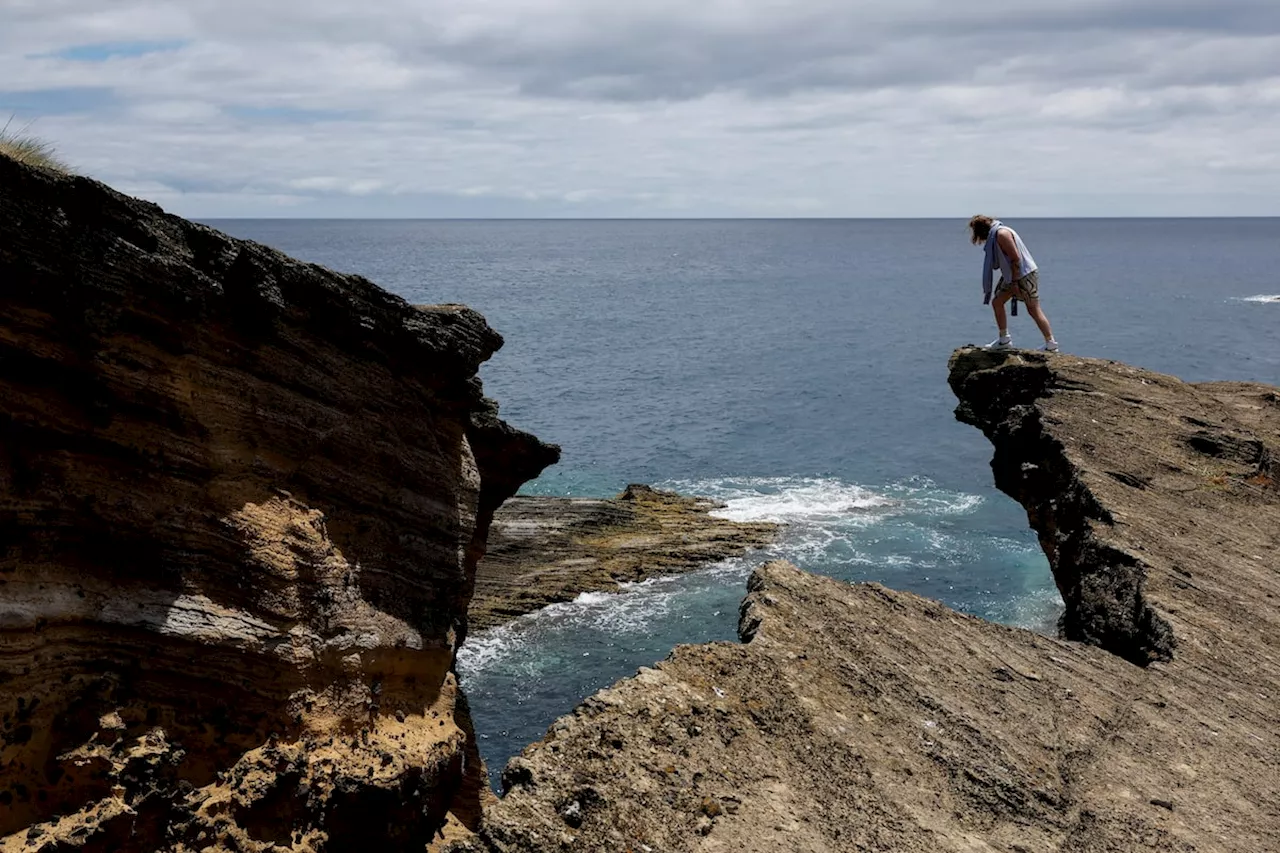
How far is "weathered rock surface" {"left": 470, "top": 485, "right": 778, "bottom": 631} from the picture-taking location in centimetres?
3631

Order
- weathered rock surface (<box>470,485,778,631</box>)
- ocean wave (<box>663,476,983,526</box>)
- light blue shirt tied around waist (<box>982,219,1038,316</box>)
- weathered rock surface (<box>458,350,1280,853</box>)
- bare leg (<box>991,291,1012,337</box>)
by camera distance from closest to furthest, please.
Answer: weathered rock surface (<box>458,350,1280,853</box>) → light blue shirt tied around waist (<box>982,219,1038,316</box>) → bare leg (<box>991,291,1012,337</box>) → weathered rock surface (<box>470,485,778,631</box>) → ocean wave (<box>663,476,983,526</box>)

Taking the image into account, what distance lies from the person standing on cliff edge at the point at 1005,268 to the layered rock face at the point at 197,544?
474 inches

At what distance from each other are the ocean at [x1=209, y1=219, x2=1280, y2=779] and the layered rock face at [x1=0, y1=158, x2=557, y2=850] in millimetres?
14971

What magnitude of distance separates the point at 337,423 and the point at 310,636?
2.53m

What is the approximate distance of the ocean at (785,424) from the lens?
111ft

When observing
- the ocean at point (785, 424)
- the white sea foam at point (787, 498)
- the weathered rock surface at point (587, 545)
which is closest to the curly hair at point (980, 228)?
the ocean at point (785, 424)

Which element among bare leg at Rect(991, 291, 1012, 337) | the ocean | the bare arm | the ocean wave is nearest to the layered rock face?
the bare arm

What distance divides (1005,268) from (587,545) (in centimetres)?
2138

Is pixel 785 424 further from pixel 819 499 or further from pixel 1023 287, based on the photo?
pixel 1023 287

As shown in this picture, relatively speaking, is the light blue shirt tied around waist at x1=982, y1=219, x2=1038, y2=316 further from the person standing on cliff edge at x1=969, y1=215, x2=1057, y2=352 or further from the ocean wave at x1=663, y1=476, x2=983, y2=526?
the ocean wave at x1=663, y1=476, x2=983, y2=526

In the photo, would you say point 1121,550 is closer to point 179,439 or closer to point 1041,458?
point 1041,458

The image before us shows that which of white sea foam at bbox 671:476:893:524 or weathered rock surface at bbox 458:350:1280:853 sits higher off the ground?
weathered rock surface at bbox 458:350:1280:853

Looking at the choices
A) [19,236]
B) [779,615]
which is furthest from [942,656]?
[19,236]

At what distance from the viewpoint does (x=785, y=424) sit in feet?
218
